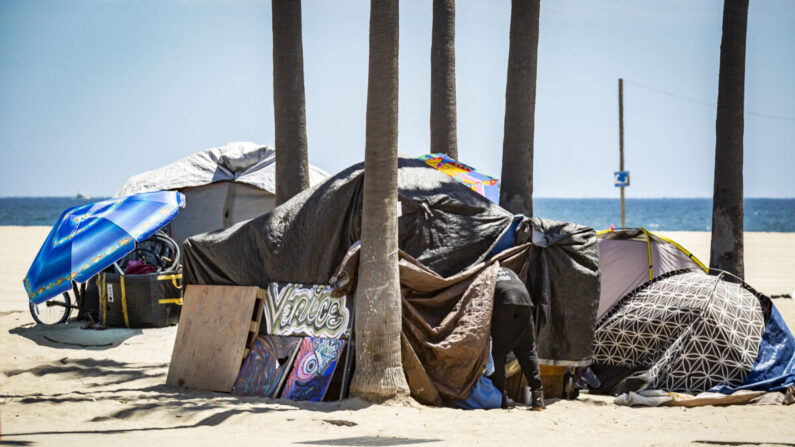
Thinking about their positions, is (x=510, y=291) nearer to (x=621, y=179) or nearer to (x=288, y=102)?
(x=288, y=102)

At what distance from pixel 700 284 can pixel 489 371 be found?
2.76 m

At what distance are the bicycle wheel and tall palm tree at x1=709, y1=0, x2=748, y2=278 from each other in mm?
9675

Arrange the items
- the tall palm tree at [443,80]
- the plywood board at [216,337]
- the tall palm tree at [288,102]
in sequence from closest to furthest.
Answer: the plywood board at [216,337] < the tall palm tree at [288,102] < the tall palm tree at [443,80]

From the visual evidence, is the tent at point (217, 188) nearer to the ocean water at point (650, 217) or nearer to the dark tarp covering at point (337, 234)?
the dark tarp covering at point (337, 234)

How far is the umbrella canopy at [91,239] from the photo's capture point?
1068 centimetres

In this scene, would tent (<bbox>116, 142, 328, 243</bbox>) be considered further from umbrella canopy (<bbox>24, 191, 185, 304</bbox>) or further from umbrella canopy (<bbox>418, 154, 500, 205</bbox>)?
umbrella canopy (<bbox>418, 154, 500, 205</bbox>)

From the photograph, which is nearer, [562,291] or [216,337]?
[562,291]

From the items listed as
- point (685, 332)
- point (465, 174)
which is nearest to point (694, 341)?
point (685, 332)

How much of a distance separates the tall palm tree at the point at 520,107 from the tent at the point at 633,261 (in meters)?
1.19

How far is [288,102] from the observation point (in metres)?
10.5

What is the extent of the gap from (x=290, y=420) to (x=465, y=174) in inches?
242

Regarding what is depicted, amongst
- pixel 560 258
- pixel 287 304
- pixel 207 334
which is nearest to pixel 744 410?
pixel 560 258

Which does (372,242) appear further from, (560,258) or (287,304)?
(560,258)

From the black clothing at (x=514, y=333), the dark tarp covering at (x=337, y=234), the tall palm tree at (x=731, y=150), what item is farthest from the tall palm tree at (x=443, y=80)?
the black clothing at (x=514, y=333)
